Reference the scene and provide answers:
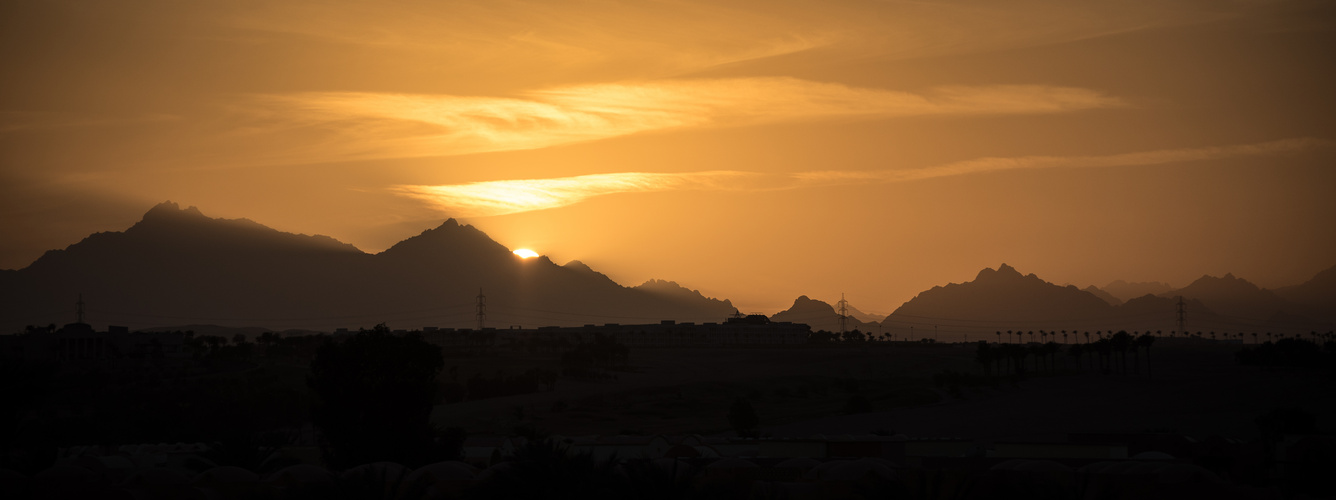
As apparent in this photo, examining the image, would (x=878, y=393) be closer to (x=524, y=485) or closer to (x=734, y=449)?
(x=734, y=449)

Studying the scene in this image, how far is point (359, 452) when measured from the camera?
4503 cm

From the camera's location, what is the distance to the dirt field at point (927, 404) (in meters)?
88.2

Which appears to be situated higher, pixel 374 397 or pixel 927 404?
pixel 374 397

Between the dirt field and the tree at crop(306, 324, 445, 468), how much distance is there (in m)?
40.2

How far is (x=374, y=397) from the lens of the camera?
4666 centimetres

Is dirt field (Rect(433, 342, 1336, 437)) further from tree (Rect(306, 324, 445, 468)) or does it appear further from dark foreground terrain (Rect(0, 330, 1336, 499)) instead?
tree (Rect(306, 324, 445, 468))

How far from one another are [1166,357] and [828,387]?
61475 millimetres

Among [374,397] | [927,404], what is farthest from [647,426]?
[374,397]

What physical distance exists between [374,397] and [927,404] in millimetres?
71603

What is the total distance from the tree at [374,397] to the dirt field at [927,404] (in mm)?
40165

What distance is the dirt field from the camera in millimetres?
88188

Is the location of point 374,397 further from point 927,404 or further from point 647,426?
point 927,404

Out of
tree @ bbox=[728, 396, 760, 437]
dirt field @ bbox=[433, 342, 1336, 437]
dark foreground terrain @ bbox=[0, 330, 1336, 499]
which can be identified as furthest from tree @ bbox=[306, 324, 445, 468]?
dirt field @ bbox=[433, 342, 1336, 437]

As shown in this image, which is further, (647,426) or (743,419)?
(647,426)
